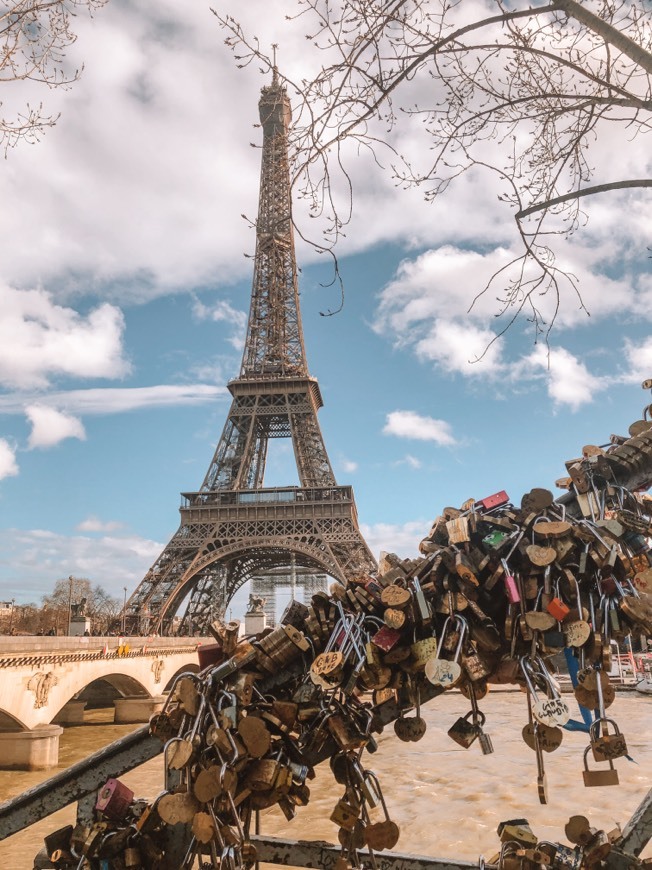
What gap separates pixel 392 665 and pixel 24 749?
61.5ft

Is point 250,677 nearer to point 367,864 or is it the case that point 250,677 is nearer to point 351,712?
point 351,712

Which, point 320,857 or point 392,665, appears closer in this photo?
point 392,665

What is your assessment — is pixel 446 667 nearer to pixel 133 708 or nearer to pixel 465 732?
pixel 465 732

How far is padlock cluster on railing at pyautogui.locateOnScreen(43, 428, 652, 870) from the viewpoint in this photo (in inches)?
66.9

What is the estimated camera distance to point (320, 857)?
84.0 inches

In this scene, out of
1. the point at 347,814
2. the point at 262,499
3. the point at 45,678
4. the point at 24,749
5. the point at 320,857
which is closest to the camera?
the point at 347,814

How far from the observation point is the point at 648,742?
15.6 m

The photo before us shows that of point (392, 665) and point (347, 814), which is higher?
point (392, 665)

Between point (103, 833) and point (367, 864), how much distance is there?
0.90m

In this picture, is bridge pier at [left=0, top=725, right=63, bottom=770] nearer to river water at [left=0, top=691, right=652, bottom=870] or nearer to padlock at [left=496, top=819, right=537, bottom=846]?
river water at [left=0, top=691, right=652, bottom=870]

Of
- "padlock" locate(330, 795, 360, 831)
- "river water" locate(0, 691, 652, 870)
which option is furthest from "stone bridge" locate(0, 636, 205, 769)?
"padlock" locate(330, 795, 360, 831)

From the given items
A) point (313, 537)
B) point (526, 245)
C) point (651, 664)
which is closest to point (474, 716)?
point (526, 245)

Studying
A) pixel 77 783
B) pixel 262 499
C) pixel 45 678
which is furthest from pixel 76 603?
pixel 77 783

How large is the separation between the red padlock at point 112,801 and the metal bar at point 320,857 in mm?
484
